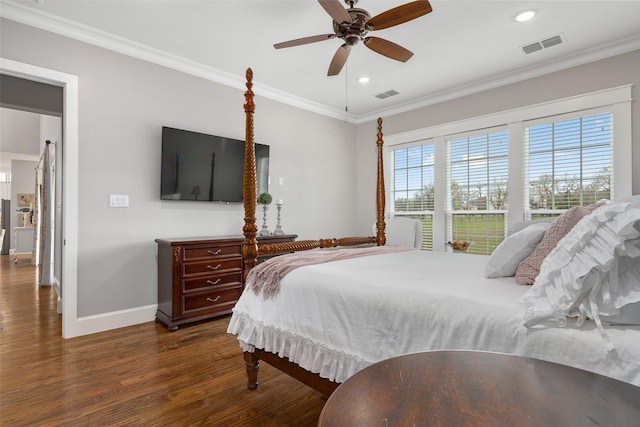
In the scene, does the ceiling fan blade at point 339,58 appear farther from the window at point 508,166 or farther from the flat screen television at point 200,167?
the window at point 508,166

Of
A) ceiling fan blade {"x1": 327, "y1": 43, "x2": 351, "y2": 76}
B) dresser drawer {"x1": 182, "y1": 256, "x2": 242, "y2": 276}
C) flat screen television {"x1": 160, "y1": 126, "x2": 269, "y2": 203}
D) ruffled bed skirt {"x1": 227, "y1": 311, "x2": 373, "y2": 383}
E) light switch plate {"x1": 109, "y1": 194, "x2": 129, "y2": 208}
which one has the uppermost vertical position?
ceiling fan blade {"x1": 327, "y1": 43, "x2": 351, "y2": 76}

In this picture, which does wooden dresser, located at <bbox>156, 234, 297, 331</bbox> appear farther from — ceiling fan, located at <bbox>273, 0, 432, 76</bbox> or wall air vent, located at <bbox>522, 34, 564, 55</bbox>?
wall air vent, located at <bbox>522, 34, 564, 55</bbox>

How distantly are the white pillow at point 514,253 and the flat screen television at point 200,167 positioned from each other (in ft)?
9.88

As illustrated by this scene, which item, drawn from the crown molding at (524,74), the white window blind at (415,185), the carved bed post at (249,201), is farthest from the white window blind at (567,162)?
the carved bed post at (249,201)

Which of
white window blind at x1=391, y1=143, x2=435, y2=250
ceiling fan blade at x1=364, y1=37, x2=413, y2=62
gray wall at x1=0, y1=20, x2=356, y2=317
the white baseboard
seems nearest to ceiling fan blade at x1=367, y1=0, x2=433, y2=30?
ceiling fan blade at x1=364, y1=37, x2=413, y2=62

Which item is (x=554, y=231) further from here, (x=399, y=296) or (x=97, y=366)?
(x=97, y=366)

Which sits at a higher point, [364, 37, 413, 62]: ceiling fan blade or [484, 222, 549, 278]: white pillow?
[364, 37, 413, 62]: ceiling fan blade

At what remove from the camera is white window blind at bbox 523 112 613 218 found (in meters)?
3.36

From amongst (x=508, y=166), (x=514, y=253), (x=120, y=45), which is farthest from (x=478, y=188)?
(x=120, y=45)

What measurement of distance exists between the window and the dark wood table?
3.46 metres

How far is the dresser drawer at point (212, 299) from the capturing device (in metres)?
3.20

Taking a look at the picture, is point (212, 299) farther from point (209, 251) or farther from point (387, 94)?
point (387, 94)

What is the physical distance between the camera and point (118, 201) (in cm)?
320

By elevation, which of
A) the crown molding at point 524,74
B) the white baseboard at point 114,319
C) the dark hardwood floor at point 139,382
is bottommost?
the dark hardwood floor at point 139,382
